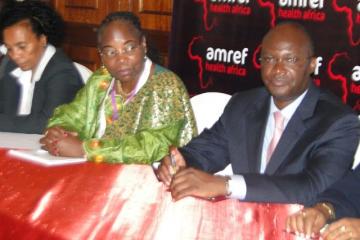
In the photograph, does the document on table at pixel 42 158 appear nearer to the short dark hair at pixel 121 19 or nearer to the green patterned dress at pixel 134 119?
the green patterned dress at pixel 134 119

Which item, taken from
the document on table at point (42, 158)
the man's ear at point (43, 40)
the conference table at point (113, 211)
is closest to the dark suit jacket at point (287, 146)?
the conference table at point (113, 211)

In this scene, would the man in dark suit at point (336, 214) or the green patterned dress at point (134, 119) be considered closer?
the man in dark suit at point (336, 214)

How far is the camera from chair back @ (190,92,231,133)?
8.25 feet

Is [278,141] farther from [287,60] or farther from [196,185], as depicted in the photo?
[196,185]

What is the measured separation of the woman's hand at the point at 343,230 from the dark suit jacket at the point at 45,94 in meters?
1.58

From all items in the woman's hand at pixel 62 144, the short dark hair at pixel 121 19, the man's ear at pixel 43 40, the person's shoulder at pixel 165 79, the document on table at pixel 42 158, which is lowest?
the document on table at pixel 42 158

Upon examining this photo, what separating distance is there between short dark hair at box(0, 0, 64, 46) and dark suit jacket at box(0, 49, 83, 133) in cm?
14

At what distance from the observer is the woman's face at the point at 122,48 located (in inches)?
88.1

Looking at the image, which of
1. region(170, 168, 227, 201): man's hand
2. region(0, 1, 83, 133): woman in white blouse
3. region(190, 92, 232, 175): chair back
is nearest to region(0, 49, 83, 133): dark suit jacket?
region(0, 1, 83, 133): woman in white blouse

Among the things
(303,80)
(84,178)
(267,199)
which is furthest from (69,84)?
(267,199)

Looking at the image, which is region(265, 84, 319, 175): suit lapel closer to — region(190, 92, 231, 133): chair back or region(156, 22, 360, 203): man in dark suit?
region(156, 22, 360, 203): man in dark suit

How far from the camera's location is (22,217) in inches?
57.0

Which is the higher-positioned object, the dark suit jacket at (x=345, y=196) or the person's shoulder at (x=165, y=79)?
the person's shoulder at (x=165, y=79)

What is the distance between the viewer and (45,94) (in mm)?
2717
